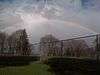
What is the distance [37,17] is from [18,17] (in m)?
0.26

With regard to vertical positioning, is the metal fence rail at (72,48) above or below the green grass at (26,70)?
above

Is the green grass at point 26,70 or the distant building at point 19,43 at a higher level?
the distant building at point 19,43

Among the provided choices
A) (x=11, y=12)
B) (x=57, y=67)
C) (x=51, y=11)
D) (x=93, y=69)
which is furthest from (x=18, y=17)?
(x=93, y=69)

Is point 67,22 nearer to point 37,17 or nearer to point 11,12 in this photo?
point 37,17

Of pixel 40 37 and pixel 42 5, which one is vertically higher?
pixel 42 5

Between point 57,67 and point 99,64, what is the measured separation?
583 mm

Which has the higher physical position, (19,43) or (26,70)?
(19,43)

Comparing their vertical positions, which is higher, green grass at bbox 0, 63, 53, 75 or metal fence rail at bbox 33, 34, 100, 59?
metal fence rail at bbox 33, 34, 100, 59

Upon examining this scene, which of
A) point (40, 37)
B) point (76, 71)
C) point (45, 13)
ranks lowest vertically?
point (76, 71)

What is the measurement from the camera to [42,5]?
5320 mm

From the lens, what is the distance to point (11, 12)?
17.6 ft

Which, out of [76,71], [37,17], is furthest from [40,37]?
[76,71]

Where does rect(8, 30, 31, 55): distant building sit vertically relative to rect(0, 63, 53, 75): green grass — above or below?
above

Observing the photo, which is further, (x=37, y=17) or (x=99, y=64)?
(x=37, y=17)
